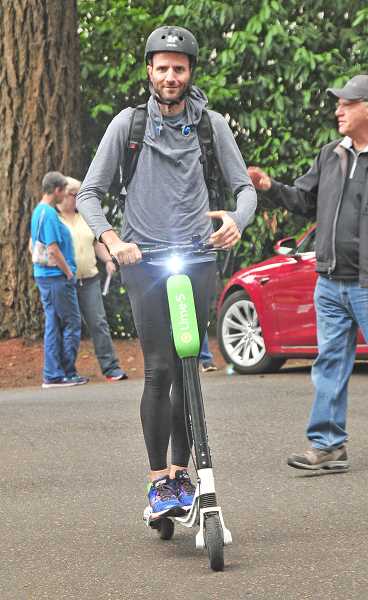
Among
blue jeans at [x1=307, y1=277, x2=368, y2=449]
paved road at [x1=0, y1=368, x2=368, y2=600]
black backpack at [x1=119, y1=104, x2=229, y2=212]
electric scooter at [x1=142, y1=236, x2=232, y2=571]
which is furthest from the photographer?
blue jeans at [x1=307, y1=277, x2=368, y2=449]

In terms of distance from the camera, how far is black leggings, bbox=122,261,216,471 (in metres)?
5.33

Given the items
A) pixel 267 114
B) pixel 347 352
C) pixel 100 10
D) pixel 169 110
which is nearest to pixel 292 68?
pixel 267 114

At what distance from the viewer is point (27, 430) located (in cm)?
912

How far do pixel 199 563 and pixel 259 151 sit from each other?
1100 centimetres

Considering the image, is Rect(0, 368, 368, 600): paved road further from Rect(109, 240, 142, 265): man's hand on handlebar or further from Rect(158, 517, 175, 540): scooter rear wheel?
Rect(109, 240, 142, 265): man's hand on handlebar

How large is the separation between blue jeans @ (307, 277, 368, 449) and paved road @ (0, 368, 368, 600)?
24 centimetres

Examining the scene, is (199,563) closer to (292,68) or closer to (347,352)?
(347,352)

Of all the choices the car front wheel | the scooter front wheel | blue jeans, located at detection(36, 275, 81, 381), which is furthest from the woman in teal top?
the scooter front wheel

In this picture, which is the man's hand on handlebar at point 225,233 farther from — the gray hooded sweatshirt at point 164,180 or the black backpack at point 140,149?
the black backpack at point 140,149

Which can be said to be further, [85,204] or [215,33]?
[215,33]

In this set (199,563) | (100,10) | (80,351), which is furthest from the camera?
(100,10)

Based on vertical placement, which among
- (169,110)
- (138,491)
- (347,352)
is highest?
(169,110)

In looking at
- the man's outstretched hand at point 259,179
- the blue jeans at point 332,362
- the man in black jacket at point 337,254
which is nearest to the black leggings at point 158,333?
the man's outstretched hand at point 259,179

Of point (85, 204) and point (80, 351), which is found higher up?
point (85, 204)
